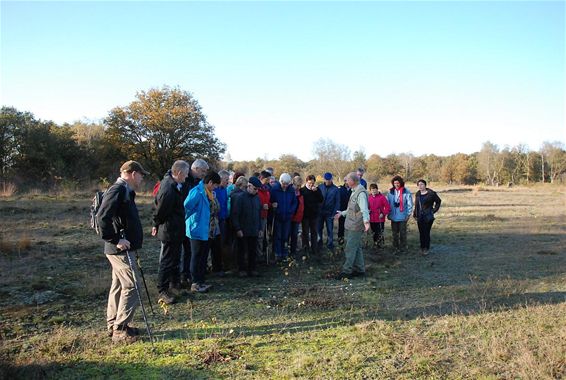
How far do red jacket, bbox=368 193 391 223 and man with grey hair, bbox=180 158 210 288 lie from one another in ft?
17.4

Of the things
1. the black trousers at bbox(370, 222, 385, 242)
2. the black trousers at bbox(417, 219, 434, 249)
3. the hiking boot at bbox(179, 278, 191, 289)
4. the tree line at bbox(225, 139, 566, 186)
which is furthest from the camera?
the tree line at bbox(225, 139, 566, 186)

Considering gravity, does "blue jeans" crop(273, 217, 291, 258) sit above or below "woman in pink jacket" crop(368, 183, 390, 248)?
below

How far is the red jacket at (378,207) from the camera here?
1118 centimetres

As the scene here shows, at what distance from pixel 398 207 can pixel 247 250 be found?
4.58 m

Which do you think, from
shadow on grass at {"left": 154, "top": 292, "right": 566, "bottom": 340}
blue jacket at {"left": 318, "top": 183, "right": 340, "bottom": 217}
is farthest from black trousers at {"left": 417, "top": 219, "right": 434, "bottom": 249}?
shadow on grass at {"left": 154, "top": 292, "right": 566, "bottom": 340}

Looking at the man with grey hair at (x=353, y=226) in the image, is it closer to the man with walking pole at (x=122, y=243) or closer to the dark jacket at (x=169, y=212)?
the dark jacket at (x=169, y=212)

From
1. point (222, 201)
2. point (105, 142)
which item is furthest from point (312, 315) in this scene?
point (105, 142)

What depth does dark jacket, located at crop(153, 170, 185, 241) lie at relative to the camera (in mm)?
6520

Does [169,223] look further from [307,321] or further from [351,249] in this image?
[351,249]

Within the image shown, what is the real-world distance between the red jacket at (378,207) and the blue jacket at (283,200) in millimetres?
2520

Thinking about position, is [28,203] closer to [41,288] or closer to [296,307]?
[41,288]

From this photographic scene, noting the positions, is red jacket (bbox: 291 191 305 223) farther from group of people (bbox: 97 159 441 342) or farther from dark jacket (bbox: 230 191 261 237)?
dark jacket (bbox: 230 191 261 237)

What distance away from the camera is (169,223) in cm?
662

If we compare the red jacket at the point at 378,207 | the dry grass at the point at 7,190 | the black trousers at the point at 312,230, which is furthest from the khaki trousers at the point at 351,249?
the dry grass at the point at 7,190
